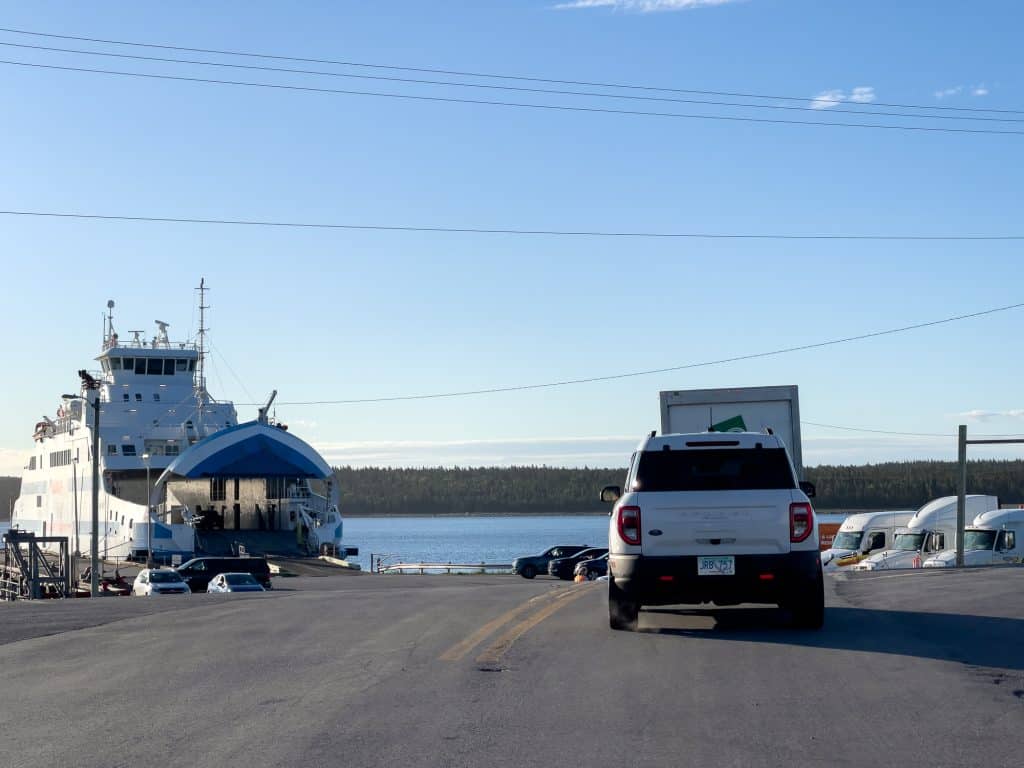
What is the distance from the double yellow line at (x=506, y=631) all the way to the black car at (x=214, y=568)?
27672 millimetres

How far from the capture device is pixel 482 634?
12062 mm

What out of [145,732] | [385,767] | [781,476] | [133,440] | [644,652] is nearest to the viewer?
[385,767]

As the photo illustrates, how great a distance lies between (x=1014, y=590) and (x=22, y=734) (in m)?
13.8

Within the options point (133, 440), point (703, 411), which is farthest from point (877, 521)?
point (133, 440)

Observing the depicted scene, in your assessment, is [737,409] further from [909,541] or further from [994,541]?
[909,541]

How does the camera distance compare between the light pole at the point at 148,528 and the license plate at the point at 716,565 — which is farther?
the light pole at the point at 148,528

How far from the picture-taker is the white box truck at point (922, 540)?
124 feet

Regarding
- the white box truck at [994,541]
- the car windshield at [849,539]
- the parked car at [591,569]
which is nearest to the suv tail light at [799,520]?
the white box truck at [994,541]

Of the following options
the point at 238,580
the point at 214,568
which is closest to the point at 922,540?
the point at 238,580

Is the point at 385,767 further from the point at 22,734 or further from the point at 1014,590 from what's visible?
the point at 1014,590

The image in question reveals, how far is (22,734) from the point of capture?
7.56m

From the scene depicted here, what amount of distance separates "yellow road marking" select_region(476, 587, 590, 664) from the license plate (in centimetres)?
189

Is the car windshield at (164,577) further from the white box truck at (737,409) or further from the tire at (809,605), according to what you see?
the tire at (809,605)

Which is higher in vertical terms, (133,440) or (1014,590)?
(133,440)
